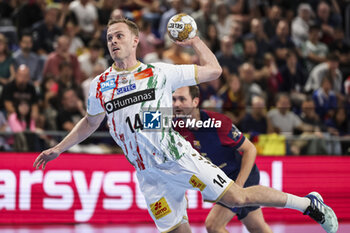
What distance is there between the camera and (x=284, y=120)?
11.8 meters

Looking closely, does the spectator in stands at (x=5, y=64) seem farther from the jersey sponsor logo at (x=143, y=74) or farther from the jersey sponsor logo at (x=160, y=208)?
the jersey sponsor logo at (x=160, y=208)

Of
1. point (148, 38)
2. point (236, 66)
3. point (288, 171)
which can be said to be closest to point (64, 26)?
point (148, 38)

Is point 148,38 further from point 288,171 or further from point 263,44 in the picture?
point 288,171

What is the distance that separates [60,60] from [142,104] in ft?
23.8

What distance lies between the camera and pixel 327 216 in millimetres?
6535

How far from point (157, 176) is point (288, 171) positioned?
5.49 m

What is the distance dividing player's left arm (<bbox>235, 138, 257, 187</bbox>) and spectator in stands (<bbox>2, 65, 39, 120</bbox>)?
17.6 feet

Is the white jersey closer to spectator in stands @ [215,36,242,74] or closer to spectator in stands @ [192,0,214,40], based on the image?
spectator in stands @ [215,36,242,74]

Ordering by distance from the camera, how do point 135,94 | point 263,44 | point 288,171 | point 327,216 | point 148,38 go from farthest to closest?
point 263,44, point 148,38, point 288,171, point 327,216, point 135,94

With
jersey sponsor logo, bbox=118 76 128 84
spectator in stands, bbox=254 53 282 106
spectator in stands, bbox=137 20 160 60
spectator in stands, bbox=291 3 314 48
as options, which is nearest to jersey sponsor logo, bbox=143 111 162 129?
jersey sponsor logo, bbox=118 76 128 84

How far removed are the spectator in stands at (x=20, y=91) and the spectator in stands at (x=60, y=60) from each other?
0.86 m

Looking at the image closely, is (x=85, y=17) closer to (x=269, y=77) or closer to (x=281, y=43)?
(x=269, y=77)

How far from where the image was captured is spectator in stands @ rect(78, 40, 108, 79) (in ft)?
42.9

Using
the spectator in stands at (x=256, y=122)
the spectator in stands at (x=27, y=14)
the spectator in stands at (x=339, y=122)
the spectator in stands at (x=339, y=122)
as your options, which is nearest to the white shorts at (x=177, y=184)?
the spectator in stands at (x=256, y=122)
